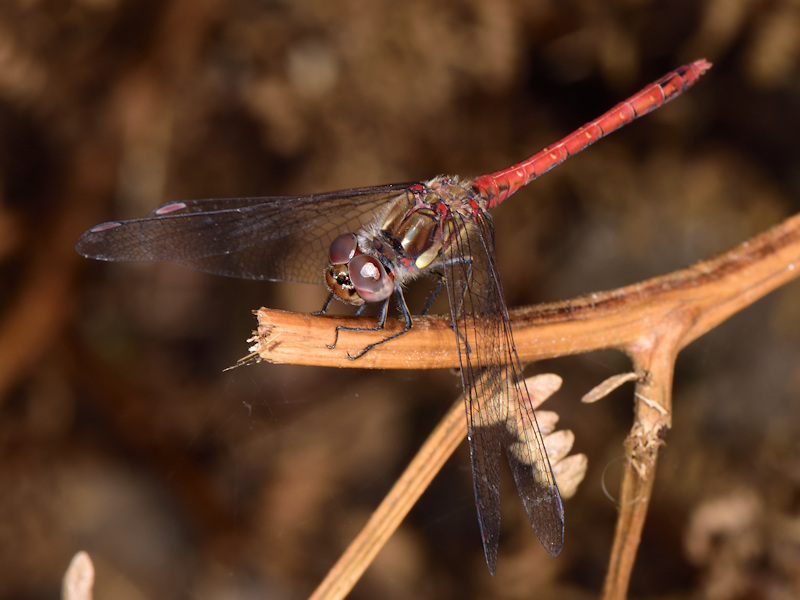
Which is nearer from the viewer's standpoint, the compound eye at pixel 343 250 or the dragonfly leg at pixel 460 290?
the dragonfly leg at pixel 460 290

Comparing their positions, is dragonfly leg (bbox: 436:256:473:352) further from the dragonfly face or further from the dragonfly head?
the dragonfly head

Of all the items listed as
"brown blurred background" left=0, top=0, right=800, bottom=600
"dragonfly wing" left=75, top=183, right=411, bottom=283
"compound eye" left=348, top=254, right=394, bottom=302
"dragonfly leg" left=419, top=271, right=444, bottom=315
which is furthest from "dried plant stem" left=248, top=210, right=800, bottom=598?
"brown blurred background" left=0, top=0, right=800, bottom=600

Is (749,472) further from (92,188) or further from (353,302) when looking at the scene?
(92,188)

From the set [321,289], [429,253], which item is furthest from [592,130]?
[321,289]

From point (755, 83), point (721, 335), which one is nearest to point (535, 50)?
point (755, 83)

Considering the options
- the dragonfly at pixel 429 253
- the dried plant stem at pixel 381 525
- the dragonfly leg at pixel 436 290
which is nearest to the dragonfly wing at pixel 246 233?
the dragonfly at pixel 429 253

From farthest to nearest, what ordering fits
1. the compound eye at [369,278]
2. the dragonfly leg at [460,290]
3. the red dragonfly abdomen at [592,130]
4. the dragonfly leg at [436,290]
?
the red dragonfly abdomen at [592,130] → the dragonfly leg at [436,290] → the compound eye at [369,278] → the dragonfly leg at [460,290]

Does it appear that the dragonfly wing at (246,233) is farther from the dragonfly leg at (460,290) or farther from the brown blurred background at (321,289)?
the brown blurred background at (321,289)
